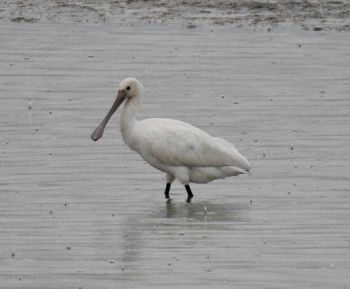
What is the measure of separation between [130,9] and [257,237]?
46.7 feet

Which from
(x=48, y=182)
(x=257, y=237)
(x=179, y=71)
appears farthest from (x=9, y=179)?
(x=179, y=71)

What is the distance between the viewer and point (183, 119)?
60.0 feet

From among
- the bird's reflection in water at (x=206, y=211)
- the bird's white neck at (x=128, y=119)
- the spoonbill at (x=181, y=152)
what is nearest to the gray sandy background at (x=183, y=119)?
the bird's reflection in water at (x=206, y=211)

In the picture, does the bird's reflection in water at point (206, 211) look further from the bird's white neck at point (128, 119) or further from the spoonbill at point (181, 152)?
the bird's white neck at point (128, 119)

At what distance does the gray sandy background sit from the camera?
11.9 meters

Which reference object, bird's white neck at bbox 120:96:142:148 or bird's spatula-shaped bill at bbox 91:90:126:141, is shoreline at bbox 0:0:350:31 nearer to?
bird's spatula-shaped bill at bbox 91:90:126:141

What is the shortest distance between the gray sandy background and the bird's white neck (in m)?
0.43

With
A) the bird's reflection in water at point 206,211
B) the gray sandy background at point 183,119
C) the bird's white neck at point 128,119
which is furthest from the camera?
the bird's white neck at point 128,119

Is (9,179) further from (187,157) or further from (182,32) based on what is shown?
(182,32)

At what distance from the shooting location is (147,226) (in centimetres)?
1332

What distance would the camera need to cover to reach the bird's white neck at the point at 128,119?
1509 cm

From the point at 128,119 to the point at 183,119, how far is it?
317cm

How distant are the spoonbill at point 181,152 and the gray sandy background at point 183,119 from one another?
0.19 m

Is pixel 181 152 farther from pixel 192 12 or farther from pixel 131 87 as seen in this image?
pixel 192 12
